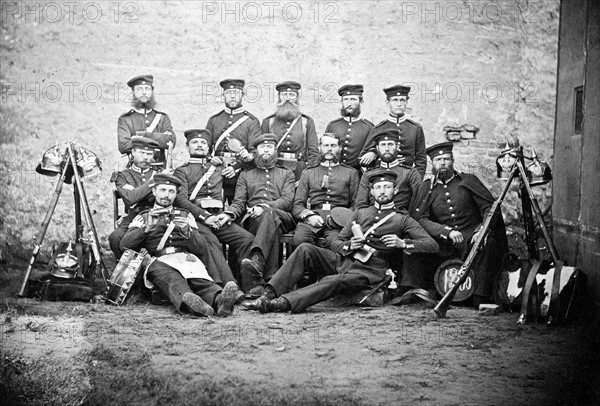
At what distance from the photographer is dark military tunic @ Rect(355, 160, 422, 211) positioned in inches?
340

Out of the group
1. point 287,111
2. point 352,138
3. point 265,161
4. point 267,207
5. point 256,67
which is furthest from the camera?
point 256,67

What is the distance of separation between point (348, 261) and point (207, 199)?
169 centimetres

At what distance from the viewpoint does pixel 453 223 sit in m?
8.52

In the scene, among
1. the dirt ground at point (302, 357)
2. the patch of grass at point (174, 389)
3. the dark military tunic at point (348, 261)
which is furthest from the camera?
the dark military tunic at point (348, 261)

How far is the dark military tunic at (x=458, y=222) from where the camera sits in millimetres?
8109

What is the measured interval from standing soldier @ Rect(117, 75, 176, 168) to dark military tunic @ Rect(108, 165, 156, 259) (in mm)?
476

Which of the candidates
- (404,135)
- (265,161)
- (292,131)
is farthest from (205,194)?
(404,135)

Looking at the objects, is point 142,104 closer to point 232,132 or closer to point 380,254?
point 232,132

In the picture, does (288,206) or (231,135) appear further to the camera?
(231,135)

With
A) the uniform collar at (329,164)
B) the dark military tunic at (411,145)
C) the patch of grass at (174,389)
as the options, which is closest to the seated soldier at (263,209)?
the uniform collar at (329,164)

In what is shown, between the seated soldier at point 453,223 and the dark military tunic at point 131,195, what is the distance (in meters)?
2.58

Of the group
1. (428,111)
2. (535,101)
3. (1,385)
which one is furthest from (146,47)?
(1,385)

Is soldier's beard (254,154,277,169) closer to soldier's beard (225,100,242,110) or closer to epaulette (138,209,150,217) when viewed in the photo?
soldier's beard (225,100,242,110)

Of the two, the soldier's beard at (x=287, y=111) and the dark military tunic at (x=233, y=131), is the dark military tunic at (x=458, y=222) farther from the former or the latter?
the dark military tunic at (x=233, y=131)
